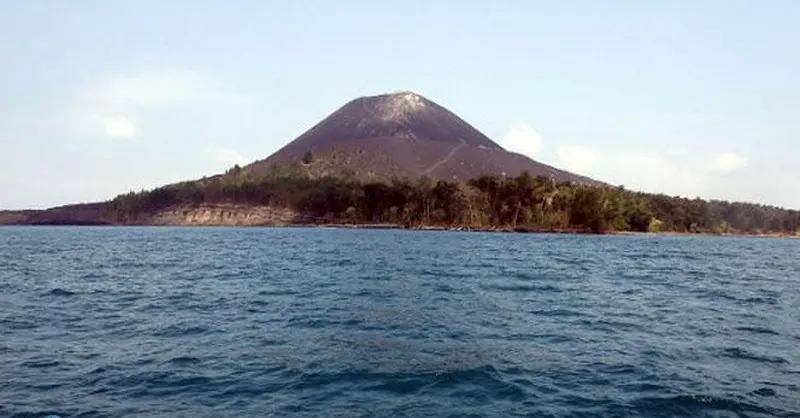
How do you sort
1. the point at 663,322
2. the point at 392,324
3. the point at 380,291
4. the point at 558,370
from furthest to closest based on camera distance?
the point at 380,291 → the point at 663,322 → the point at 392,324 → the point at 558,370

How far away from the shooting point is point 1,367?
19.7m

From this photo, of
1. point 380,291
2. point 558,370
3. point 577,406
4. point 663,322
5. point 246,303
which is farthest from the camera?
point 380,291

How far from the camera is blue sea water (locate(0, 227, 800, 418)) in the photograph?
16359 mm

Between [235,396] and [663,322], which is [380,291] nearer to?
[663,322]

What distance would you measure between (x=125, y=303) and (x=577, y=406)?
24.6 metres

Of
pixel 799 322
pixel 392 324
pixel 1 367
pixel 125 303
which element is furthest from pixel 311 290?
pixel 799 322

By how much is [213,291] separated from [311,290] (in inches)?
208

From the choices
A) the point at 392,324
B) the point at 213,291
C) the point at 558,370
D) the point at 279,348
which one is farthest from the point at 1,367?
the point at 213,291

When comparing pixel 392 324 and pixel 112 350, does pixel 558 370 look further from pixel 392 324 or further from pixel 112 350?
pixel 112 350

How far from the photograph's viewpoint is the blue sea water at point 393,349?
53.7 feet

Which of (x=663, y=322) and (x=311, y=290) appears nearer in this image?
(x=663, y=322)

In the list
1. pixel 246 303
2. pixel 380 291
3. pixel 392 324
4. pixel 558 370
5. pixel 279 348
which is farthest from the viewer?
pixel 380 291

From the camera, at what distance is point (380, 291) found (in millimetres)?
38438

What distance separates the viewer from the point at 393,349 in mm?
22203
